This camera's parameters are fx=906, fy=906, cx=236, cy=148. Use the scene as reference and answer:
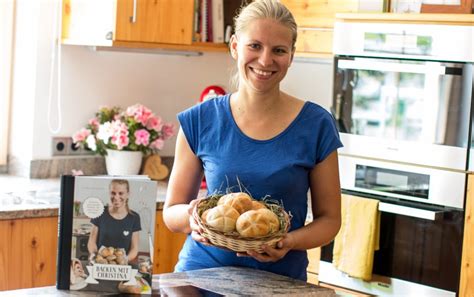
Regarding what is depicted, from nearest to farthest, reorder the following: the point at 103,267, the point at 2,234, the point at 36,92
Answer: the point at 103,267
the point at 2,234
the point at 36,92

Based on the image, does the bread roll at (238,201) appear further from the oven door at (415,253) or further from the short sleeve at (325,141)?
the oven door at (415,253)

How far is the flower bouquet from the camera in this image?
4055 millimetres

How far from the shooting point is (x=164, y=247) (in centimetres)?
381

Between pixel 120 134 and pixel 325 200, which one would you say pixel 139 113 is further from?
pixel 325 200

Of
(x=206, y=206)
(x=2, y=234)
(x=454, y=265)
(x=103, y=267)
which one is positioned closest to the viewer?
(x=103, y=267)

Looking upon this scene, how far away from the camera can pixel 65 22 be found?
13.4ft

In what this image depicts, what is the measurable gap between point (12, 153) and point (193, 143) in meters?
1.95

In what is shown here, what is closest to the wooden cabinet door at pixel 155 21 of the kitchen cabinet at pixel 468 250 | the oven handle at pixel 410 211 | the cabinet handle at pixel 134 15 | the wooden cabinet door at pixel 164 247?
the cabinet handle at pixel 134 15

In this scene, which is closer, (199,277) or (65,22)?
(199,277)

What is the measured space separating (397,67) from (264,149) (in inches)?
57.5

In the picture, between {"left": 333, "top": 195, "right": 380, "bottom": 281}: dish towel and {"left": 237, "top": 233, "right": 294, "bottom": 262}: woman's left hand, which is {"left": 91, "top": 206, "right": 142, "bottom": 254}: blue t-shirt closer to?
{"left": 237, "top": 233, "right": 294, "bottom": 262}: woman's left hand

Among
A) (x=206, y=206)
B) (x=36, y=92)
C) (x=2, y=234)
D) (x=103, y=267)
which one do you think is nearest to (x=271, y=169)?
(x=206, y=206)

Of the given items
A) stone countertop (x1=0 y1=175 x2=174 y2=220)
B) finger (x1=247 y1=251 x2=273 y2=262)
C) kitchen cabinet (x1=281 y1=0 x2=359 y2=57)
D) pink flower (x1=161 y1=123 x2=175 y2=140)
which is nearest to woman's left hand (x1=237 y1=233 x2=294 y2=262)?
finger (x1=247 y1=251 x2=273 y2=262)

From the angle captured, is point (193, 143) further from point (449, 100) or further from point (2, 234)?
point (449, 100)
